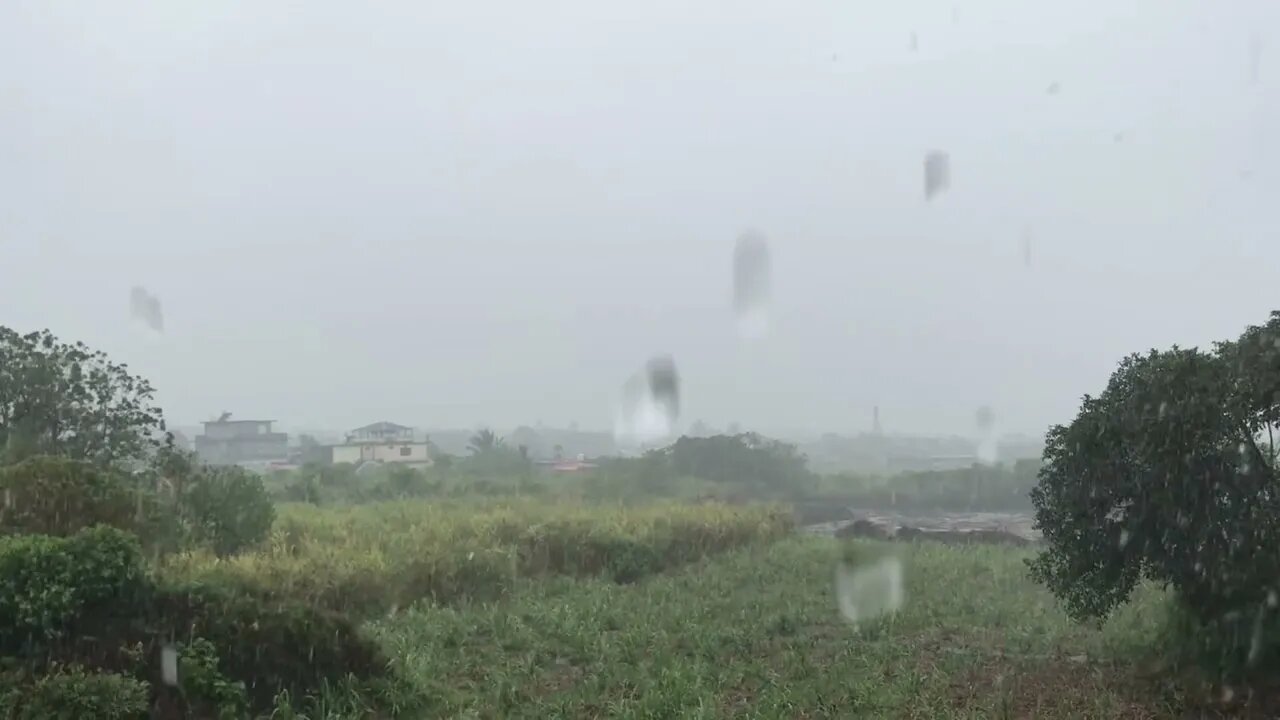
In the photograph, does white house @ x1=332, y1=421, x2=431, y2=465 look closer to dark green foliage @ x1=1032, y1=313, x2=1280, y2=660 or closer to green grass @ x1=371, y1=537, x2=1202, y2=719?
green grass @ x1=371, y1=537, x2=1202, y2=719

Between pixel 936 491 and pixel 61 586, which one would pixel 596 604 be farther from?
pixel 936 491

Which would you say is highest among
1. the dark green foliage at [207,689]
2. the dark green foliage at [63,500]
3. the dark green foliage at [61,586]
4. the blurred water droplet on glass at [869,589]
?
the dark green foliage at [63,500]

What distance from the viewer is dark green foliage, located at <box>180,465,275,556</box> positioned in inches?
439

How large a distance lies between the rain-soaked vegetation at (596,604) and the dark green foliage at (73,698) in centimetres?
1

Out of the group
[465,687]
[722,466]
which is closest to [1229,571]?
[465,687]

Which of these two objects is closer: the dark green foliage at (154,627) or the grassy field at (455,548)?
the dark green foliage at (154,627)

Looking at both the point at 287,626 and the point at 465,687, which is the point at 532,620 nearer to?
the point at 465,687

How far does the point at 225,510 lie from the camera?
37.4 feet

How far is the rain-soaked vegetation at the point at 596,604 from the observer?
5953 millimetres

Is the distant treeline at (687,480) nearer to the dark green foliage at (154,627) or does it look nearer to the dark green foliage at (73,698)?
the dark green foliage at (154,627)

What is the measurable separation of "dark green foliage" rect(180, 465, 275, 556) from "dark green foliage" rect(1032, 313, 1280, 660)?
8678 millimetres

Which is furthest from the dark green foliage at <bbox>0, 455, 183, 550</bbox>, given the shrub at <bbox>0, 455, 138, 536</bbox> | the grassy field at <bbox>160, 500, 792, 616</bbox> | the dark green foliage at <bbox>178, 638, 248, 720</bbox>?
the dark green foliage at <bbox>178, 638, 248, 720</bbox>

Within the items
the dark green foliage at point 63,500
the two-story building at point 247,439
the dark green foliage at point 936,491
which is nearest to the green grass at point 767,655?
the dark green foliage at point 63,500

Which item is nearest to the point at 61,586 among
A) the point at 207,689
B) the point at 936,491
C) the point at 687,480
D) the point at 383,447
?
the point at 207,689
